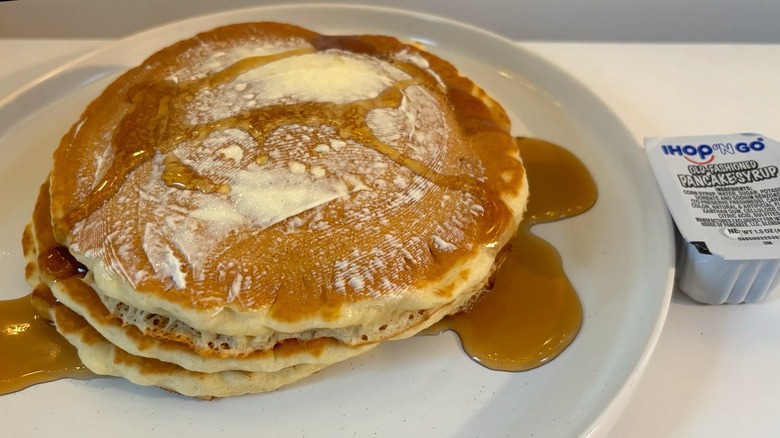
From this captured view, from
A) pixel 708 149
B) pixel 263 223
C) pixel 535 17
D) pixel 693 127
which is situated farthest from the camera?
pixel 535 17

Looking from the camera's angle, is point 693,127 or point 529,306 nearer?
point 529,306

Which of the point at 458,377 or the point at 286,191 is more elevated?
the point at 286,191

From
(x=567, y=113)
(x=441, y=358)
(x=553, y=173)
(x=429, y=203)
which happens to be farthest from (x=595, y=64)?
(x=441, y=358)

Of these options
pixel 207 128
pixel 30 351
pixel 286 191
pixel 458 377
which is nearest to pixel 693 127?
pixel 458 377

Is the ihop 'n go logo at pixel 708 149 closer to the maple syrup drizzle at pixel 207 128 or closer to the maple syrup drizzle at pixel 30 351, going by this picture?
the maple syrup drizzle at pixel 207 128

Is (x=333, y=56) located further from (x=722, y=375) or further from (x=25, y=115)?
(x=722, y=375)

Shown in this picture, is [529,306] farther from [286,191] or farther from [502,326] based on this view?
[286,191]

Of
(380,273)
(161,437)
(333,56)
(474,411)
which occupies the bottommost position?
(474,411)
